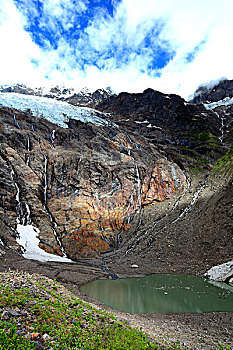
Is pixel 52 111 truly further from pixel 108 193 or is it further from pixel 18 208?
pixel 18 208

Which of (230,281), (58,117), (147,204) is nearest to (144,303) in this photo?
(230,281)

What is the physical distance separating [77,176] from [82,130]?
19044 millimetres

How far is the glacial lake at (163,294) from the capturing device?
16969 mm

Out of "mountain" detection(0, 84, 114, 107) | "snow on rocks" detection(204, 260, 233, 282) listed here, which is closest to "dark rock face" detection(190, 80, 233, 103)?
"mountain" detection(0, 84, 114, 107)

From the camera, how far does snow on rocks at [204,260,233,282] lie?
895 inches

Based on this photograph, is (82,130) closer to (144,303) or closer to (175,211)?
(175,211)

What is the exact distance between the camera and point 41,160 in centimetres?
4681

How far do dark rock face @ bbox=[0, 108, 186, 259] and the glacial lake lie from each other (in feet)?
47.4

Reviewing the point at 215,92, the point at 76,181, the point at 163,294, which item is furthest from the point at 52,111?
the point at 215,92

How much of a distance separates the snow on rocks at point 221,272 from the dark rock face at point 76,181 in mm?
19188

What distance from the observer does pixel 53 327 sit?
22.9 feet

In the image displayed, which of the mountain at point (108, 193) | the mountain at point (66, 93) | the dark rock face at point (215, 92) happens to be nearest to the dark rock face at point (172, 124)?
the mountain at point (108, 193)

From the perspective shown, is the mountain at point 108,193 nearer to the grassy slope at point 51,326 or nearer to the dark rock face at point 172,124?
the dark rock face at point 172,124

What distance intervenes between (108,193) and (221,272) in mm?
27290
